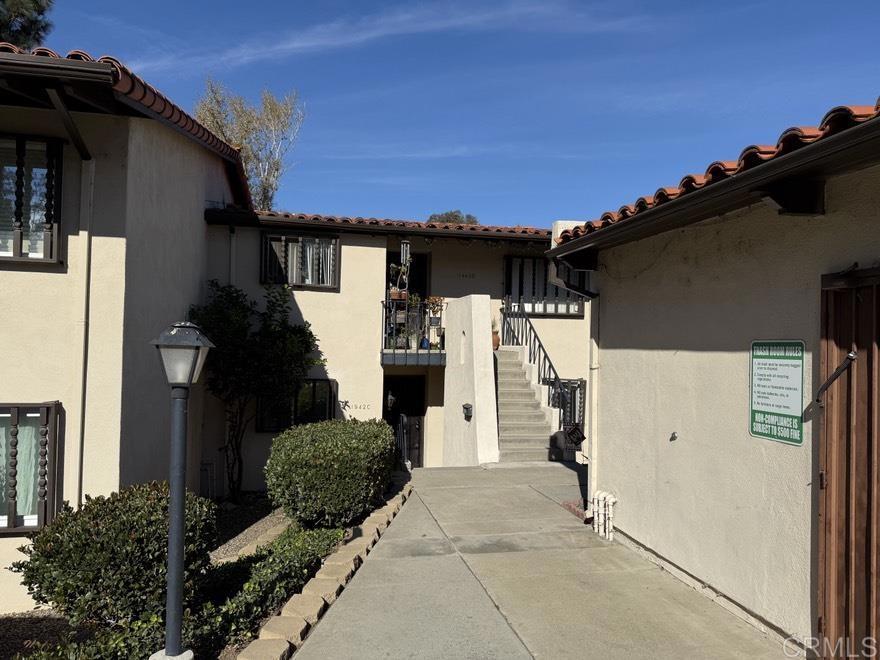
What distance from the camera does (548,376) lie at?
1213 centimetres

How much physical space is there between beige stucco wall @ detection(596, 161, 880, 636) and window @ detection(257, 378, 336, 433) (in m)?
6.69

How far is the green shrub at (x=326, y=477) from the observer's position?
22.0 ft

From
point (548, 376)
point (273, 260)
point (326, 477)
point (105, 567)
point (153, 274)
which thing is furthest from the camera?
point (548, 376)

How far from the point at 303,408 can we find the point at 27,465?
18.7 ft

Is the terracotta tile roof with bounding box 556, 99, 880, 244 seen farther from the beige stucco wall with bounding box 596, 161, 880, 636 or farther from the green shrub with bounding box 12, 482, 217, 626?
the green shrub with bounding box 12, 482, 217, 626

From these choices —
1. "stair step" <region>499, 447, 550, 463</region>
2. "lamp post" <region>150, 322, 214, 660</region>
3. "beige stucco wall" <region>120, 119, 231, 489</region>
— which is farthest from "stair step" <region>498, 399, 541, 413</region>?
"lamp post" <region>150, 322, 214, 660</region>

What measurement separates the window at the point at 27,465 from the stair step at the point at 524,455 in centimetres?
662

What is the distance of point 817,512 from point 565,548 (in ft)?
9.24

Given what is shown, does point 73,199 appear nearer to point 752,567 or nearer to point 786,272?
point 786,272

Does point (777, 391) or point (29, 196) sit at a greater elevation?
point (29, 196)

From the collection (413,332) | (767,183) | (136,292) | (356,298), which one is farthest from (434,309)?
(767,183)

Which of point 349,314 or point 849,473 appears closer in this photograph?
point 849,473

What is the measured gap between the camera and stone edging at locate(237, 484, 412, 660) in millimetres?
3971

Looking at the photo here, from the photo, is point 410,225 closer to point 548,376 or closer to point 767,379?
point 548,376
